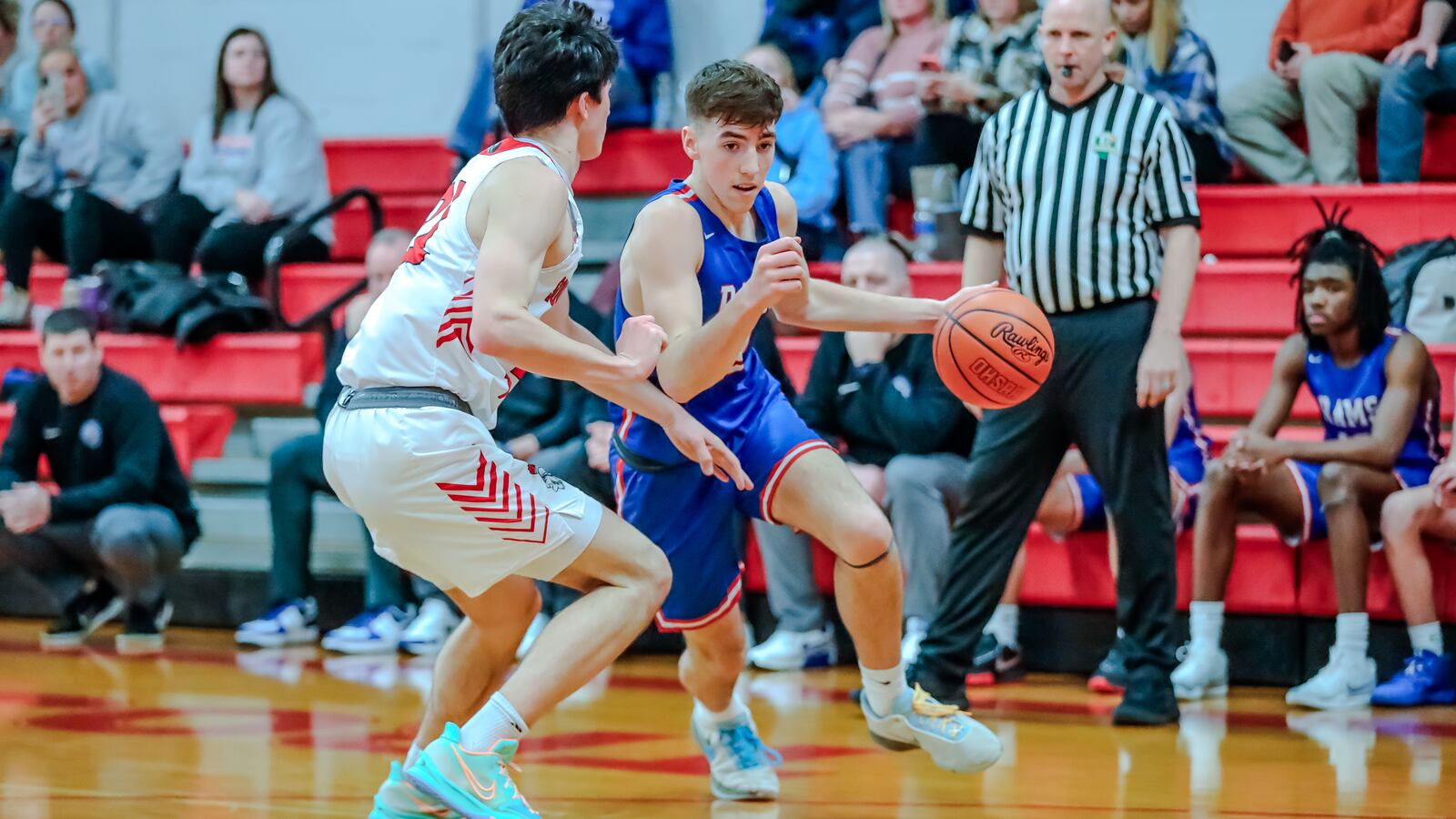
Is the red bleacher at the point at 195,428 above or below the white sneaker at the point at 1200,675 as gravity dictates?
above

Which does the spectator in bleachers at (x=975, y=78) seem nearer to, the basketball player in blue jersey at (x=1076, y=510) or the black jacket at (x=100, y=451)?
the basketball player in blue jersey at (x=1076, y=510)

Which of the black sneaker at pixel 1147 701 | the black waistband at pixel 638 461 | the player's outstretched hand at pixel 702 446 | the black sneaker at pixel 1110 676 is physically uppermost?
the player's outstretched hand at pixel 702 446

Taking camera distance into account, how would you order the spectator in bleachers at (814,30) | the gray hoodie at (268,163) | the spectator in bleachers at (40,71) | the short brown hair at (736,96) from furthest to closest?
the spectator in bleachers at (40,71) < the gray hoodie at (268,163) < the spectator in bleachers at (814,30) < the short brown hair at (736,96)

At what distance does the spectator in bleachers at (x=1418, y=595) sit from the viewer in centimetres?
540

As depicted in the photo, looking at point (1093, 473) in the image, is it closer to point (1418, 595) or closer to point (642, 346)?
point (1418, 595)

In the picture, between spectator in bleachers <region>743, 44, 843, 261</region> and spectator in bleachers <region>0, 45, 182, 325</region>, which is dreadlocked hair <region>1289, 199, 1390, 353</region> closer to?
spectator in bleachers <region>743, 44, 843, 261</region>

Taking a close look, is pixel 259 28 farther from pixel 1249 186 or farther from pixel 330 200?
pixel 1249 186

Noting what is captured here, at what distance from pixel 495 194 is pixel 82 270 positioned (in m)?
6.16

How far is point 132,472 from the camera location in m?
6.92

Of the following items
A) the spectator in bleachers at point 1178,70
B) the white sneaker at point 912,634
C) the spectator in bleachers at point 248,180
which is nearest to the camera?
the white sneaker at point 912,634

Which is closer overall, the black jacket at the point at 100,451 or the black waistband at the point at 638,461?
the black waistband at the point at 638,461

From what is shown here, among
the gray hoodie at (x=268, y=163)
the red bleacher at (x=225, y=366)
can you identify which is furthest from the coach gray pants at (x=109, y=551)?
the gray hoodie at (x=268, y=163)

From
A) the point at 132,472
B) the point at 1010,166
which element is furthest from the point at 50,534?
the point at 1010,166

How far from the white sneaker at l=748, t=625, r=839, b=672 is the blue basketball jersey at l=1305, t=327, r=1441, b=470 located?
1.87 m
